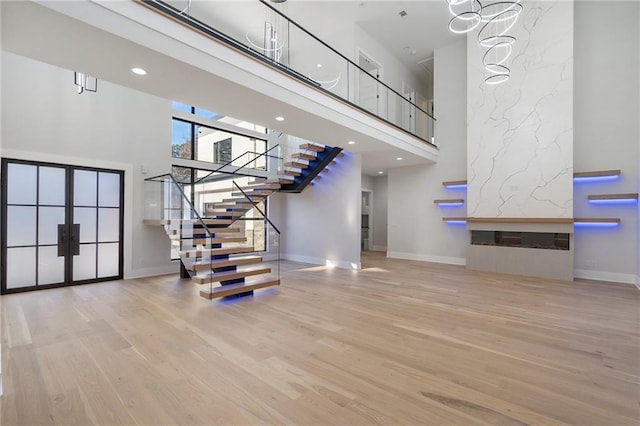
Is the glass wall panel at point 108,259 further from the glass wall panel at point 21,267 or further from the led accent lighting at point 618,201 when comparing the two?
the led accent lighting at point 618,201

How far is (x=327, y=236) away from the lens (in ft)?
28.7

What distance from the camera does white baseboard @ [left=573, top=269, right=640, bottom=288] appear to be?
646 centimetres

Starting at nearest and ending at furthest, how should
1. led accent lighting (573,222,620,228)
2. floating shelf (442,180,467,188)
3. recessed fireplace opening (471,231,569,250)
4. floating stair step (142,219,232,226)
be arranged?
floating stair step (142,219,232,226), led accent lighting (573,222,620,228), recessed fireplace opening (471,231,569,250), floating shelf (442,180,467,188)

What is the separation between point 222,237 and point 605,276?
8.45 m

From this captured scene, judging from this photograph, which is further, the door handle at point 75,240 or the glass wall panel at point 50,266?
the door handle at point 75,240

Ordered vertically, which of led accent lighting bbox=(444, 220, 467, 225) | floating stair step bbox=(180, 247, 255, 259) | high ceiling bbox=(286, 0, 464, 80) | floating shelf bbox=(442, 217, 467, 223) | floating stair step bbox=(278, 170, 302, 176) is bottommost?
floating stair step bbox=(180, 247, 255, 259)

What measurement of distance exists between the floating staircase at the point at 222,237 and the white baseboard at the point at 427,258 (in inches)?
159

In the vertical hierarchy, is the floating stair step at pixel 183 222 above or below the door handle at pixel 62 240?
above

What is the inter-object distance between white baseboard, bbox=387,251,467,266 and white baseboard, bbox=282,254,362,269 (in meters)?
2.52

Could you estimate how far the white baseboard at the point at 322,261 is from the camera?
8114mm

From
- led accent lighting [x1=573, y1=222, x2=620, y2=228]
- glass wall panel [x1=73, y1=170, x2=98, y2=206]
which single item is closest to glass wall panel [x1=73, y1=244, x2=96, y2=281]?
glass wall panel [x1=73, y1=170, x2=98, y2=206]

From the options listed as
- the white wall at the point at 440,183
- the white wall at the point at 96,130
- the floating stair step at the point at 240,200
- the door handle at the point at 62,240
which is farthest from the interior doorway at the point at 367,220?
the door handle at the point at 62,240

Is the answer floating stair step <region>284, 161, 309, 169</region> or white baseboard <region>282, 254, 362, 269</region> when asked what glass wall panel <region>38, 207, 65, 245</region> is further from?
white baseboard <region>282, 254, 362, 269</region>

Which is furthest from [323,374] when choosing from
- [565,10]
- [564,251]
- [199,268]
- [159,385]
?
[565,10]
